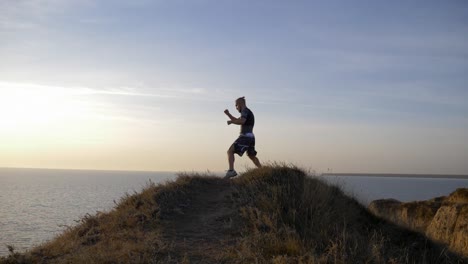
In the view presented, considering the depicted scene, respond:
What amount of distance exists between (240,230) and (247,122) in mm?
4929

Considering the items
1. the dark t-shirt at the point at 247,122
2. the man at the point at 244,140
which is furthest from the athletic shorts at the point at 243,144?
the dark t-shirt at the point at 247,122

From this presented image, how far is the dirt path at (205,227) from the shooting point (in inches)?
284

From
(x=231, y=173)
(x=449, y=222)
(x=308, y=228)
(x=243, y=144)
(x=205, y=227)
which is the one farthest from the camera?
(x=231, y=173)

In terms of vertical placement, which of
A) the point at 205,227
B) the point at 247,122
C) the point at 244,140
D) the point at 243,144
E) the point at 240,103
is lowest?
the point at 205,227

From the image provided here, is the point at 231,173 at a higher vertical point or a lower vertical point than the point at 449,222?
higher

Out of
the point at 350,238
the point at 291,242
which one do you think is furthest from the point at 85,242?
the point at 350,238

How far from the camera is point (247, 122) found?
1264 centimetres

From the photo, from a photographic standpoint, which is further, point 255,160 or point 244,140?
point 255,160

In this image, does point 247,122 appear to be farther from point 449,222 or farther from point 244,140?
point 449,222

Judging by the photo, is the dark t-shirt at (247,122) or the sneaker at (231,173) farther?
the sneaker at (231,173)

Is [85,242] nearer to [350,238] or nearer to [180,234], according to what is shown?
[180,234]

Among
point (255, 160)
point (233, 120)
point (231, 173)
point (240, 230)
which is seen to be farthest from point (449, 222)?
point (240, 230)

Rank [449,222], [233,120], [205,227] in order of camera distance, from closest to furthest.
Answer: [205,227] → [233,120] → [449,222]

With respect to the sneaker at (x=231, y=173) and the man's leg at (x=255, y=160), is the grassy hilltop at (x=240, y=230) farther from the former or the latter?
the man's leg at (x=255, y=160)
